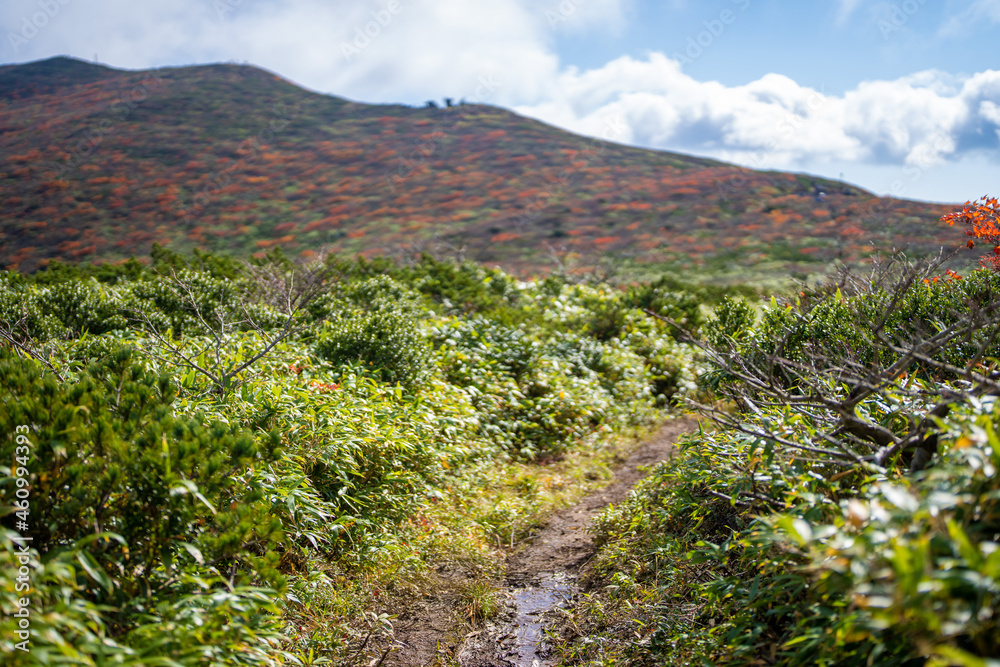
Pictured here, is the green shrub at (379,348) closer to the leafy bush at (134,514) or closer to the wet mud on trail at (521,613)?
the wet mud on trail at (521,613)

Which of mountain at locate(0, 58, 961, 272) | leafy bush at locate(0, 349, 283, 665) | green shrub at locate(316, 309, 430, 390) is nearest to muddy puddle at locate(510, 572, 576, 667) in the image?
leafy bush at locate(0, 349, 283, 665)

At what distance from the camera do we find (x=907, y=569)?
1.35m

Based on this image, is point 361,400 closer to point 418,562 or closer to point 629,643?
point 418,562

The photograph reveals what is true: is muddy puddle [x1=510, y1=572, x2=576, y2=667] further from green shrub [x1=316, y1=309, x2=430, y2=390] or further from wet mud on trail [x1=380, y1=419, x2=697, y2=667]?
green shrub [x1=316, y1=309, x2=430, y2=390]

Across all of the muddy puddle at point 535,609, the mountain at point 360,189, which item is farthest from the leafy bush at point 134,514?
the mountain at point 360,189

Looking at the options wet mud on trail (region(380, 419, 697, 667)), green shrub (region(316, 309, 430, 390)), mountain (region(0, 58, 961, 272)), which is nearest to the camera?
wet mud on trail (region(380, 419, 697, 667))

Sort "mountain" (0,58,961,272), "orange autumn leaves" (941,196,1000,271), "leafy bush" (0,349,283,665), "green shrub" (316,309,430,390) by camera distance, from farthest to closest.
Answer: "mountain" (0,58,961,272), "green shrub" (316,309,430,390), "orange autumn leaves" (941,196,1000,271), "leafy bush" (0,349,283,665)

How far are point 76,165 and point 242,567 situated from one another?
3490 centimetres

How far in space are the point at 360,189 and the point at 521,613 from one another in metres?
31.9

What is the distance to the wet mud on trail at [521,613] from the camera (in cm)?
309

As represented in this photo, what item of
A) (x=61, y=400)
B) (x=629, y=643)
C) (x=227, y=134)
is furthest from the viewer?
(x=227, y=134)

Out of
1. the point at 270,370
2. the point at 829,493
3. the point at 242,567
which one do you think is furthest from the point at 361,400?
the point at 829,493

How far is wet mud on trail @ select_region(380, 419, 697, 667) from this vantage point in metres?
3.09

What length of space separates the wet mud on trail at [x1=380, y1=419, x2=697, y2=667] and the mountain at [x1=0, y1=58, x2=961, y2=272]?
573 inches
